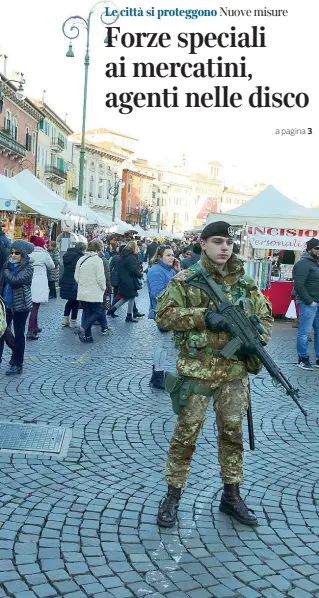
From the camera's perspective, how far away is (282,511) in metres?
3.95

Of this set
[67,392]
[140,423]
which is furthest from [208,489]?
[67,392]

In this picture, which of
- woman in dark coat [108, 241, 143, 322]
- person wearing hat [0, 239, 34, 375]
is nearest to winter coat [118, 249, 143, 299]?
woman in dark coat [108, 241, 143, 322]

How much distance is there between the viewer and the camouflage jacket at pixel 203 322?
3.64 m

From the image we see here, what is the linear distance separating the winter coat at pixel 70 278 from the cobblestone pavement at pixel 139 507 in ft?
13.1

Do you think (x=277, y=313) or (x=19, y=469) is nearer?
(x=19, y=469)

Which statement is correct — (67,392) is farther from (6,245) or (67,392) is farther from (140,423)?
(6,245)

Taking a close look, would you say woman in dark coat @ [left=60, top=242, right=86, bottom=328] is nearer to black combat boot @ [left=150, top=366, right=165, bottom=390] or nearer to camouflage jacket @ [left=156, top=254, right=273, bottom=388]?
black combat boot @ [left=150, top=366, right=165, bottom=390]

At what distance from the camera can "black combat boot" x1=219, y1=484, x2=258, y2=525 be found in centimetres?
371

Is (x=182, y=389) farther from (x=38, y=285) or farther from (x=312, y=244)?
(x=38, y=285)

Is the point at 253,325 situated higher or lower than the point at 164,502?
higher

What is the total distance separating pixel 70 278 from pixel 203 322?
7.50 meters

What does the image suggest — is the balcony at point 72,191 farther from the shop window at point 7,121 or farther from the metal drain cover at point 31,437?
the metal drain cover at point 31,437

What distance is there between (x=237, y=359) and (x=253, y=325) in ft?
0.76

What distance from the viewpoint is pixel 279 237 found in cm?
1378
